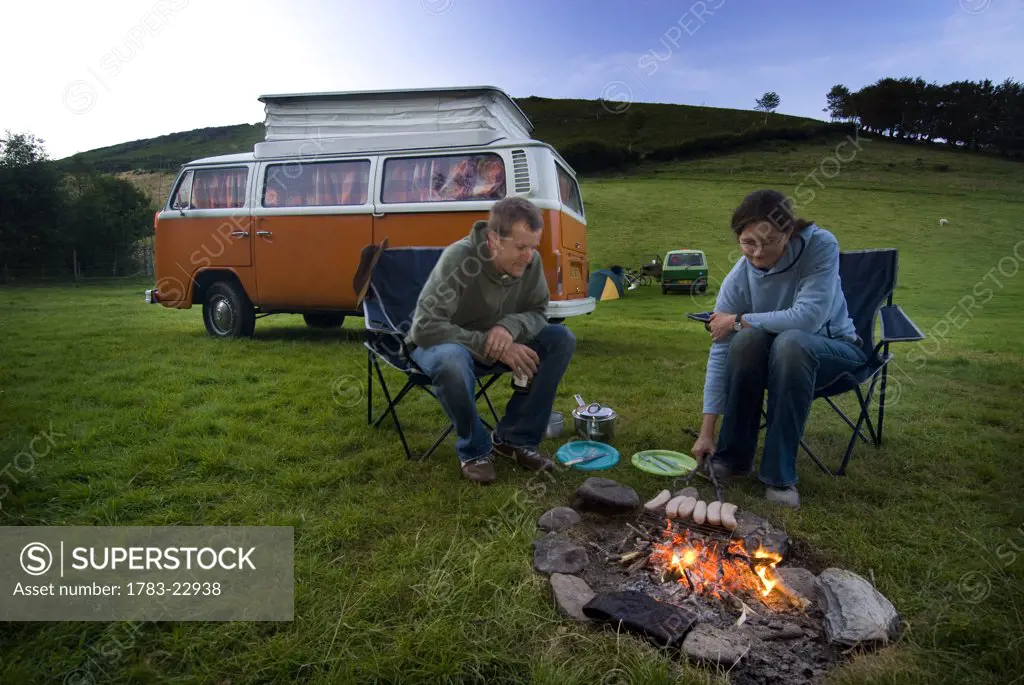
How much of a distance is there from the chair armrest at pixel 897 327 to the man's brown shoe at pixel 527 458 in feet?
5.63

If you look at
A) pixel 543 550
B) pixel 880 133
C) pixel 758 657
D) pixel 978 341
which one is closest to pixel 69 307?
pixel 543 550

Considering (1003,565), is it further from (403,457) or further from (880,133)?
(880,133)

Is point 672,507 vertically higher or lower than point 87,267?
higher

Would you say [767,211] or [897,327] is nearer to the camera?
[767,211]

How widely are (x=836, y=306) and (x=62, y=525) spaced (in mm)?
3303

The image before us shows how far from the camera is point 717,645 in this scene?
→ 137cm

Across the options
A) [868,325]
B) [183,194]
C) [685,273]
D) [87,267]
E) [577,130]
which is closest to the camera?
[868,325]

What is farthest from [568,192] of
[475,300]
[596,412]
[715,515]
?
[715,515]

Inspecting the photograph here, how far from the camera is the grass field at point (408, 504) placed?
1.34 meters

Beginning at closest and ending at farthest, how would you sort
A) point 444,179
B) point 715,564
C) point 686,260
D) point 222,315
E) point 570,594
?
point 570,594 → point 715,564 → point 444,179 → point 222,315 → point 686,260

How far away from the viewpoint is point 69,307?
424 inches

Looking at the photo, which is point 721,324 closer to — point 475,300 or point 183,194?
point 475,300

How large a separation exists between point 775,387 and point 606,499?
89 centimetres

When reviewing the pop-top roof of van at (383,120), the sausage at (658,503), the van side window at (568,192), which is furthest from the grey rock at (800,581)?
the pop-top roof of van at (383,120)
